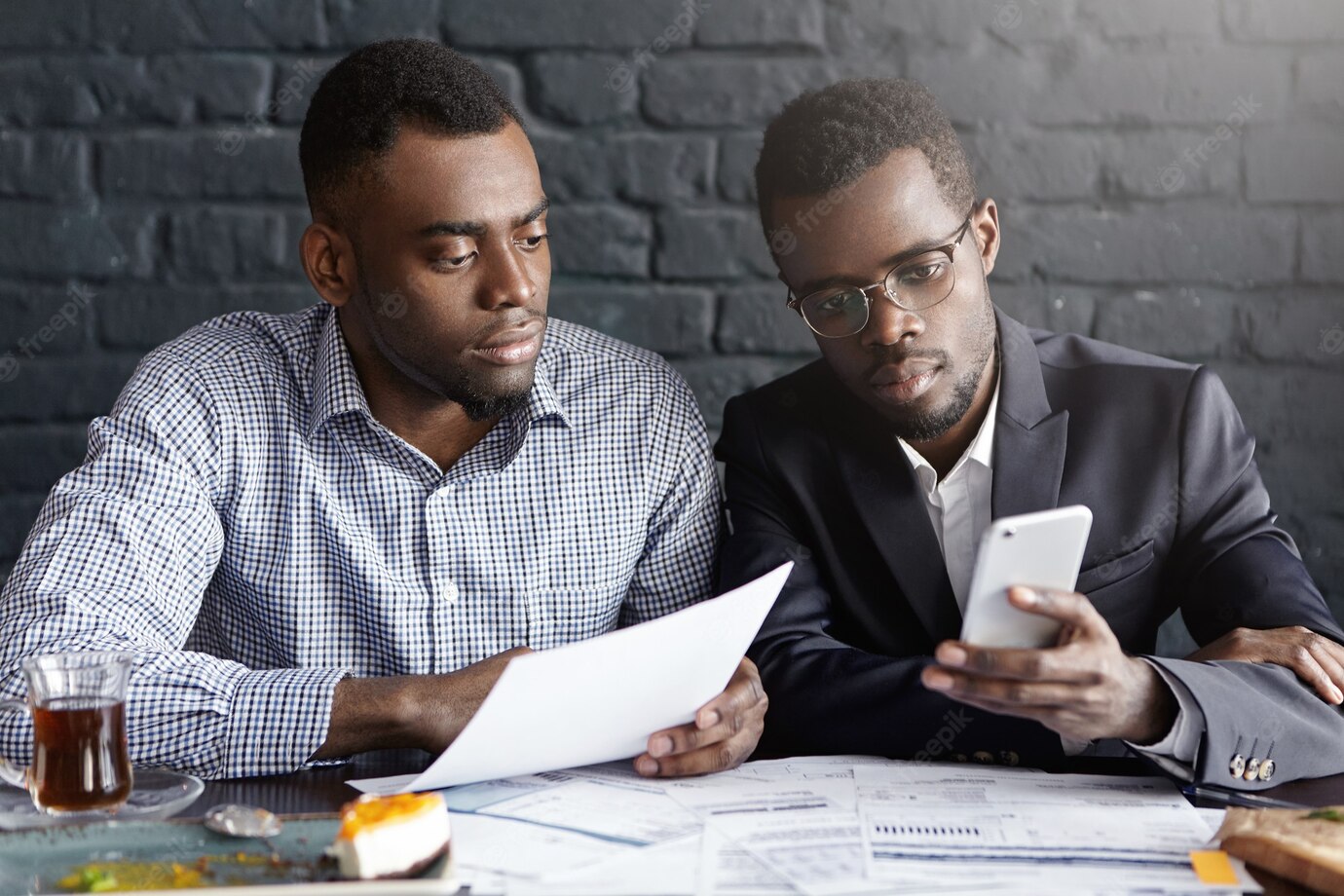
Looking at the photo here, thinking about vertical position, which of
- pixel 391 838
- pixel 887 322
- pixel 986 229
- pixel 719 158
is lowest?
pixel 391 838

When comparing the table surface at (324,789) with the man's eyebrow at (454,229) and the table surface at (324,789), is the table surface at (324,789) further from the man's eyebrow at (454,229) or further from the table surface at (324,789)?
the man's eyebrow at (454,229)

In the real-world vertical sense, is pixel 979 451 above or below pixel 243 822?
above

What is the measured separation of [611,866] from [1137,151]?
159 cm

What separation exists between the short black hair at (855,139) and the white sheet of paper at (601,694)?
673mm

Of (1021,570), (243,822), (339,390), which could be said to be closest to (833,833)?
(1021,570)

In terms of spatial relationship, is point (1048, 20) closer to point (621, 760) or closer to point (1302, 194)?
point (1302, 194)

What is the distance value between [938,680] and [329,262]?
111cm

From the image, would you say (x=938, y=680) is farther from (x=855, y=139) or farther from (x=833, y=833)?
(x=855, y=139)

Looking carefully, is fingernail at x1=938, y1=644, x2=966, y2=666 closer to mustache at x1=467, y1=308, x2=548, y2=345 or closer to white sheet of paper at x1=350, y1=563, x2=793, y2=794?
white sheet of paper at x1=350, y1=563, x2=793, y2=794

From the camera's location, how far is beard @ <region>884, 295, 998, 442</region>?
1765 millimetres

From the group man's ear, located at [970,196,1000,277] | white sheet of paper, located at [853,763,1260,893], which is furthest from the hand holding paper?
man's ear, located at [970,196,1000,277]

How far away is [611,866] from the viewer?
1110mm

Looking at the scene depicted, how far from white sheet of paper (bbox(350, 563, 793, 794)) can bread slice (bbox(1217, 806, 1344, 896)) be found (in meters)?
0.47

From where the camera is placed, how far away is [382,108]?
1778 millimetres
